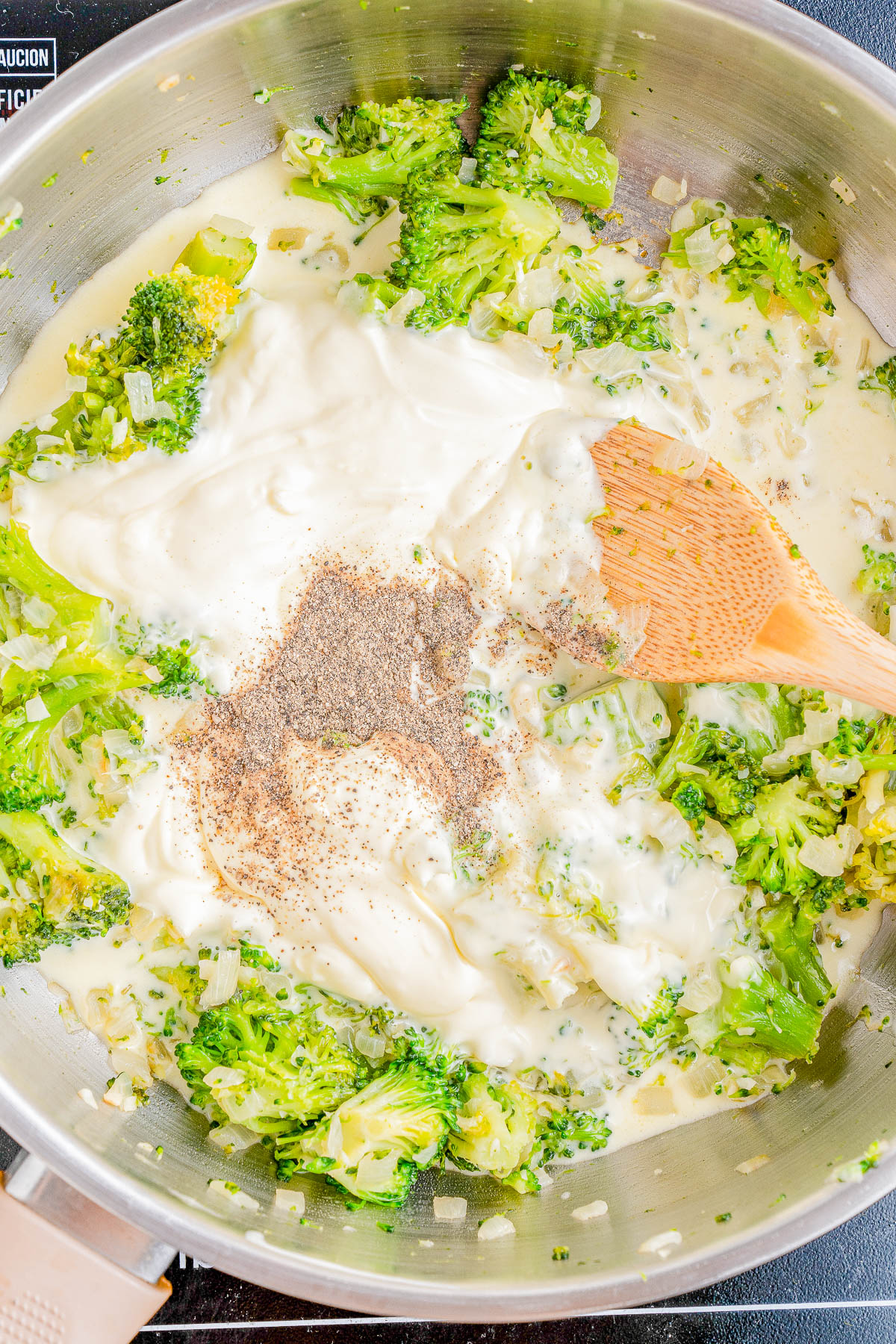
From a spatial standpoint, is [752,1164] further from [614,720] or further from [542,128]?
[542,128]

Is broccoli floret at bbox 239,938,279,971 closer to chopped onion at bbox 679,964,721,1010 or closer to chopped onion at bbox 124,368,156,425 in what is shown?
chopped onion at bbox 679,964,721,1010

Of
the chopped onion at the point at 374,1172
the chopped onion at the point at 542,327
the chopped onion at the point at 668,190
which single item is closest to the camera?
the chopped onion at the point at 374,1172

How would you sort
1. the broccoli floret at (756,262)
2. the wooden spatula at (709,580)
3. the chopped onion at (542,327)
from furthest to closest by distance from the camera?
the broccoli floret at (756,262), the chopped onion at (542,327), the wooden spatula at (709,580)

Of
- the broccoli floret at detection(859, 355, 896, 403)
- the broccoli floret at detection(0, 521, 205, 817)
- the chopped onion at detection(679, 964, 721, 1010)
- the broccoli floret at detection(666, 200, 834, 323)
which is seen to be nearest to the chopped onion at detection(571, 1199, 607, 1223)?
the chopped onion at detection(679, 964, 721, 1010)

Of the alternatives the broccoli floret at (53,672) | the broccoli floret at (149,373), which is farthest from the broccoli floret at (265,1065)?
the broccoli floret at (149,373)

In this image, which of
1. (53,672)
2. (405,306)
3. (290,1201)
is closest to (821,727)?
(405,306)

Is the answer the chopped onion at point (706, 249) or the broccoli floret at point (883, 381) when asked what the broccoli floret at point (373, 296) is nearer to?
the chopped onion at point (706, 249)

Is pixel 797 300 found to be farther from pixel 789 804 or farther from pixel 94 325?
pixel 94 325
